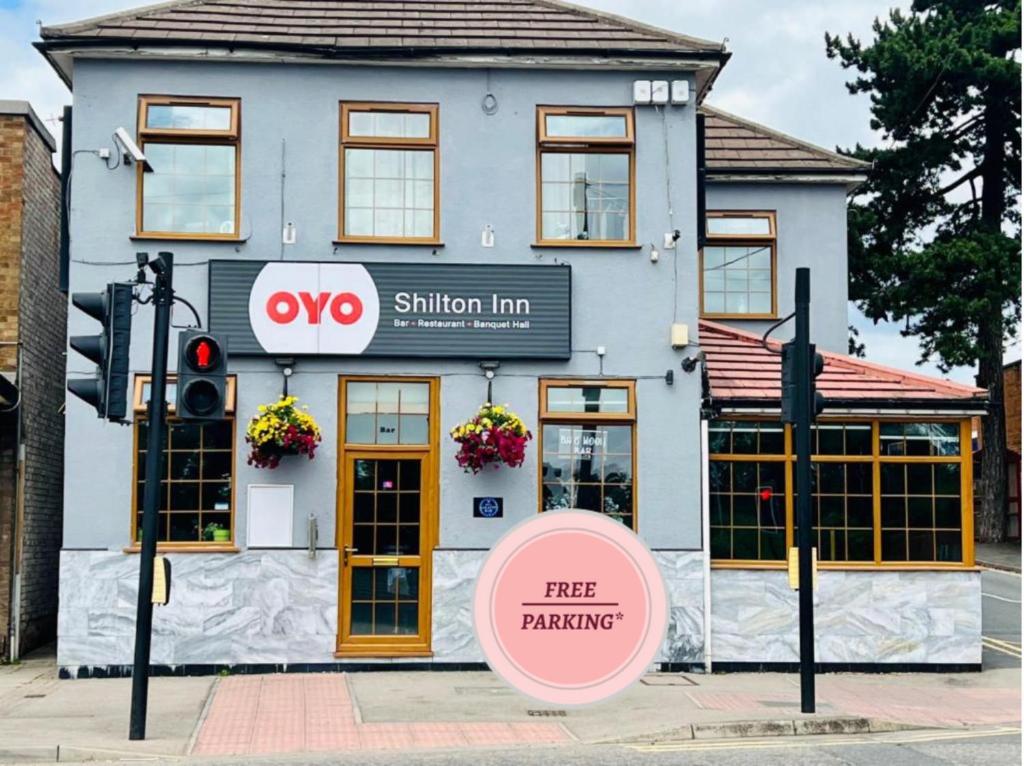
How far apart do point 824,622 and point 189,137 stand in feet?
29.3

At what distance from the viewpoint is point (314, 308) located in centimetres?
1450

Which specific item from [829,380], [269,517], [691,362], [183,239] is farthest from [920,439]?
[183,239]

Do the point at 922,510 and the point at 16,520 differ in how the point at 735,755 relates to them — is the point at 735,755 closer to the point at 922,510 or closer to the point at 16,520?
the point at 922,510

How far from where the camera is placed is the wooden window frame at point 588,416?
48.3 ft

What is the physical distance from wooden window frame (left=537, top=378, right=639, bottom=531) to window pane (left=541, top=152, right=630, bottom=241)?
1660 mm

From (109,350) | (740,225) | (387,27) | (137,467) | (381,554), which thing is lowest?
(381,554)

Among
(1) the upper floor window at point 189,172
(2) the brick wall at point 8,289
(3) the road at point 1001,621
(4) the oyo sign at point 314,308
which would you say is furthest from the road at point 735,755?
(1) the upper floor window at point 189,172

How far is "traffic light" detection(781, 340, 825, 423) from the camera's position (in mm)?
11367

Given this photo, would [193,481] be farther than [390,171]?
No

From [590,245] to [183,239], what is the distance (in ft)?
14.9

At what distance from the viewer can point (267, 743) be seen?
33.9 feet

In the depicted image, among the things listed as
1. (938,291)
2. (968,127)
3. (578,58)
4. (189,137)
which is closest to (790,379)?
(578,58)

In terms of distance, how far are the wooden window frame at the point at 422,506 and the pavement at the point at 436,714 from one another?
37 centimetres

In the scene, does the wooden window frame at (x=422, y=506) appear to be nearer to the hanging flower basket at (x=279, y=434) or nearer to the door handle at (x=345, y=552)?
the door handle at (x=345, y=552)
